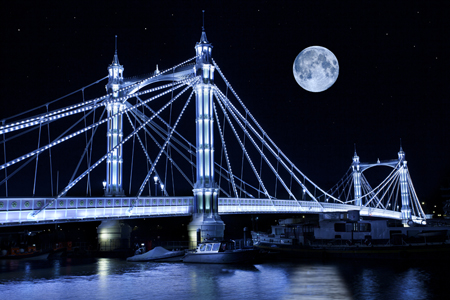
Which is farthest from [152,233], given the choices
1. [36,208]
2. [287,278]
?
Result: [287,278]

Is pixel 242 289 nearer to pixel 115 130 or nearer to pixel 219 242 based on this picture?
pixel 219 242

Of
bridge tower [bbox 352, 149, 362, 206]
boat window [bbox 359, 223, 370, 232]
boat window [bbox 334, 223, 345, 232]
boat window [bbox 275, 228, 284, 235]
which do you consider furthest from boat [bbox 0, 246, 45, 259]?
bridge tower [bbox 352, 149, 362, 206]

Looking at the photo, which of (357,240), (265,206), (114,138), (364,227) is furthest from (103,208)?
(265,206)

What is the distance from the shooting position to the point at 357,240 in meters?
42.8

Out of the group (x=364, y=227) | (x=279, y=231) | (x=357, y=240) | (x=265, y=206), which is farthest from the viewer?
(x=265, y=206)

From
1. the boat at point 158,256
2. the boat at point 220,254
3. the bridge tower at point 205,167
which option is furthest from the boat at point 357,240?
the boat at point 158,256

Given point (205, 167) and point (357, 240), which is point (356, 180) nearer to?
point (205, 167)

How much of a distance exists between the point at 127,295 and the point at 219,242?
47.6 ft

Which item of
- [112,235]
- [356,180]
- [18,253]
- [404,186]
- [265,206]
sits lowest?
[18,253]

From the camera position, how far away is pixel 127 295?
23.5m

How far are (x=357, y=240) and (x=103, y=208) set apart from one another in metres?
21.9

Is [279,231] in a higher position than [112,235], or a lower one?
higher

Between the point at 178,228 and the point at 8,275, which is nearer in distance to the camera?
the point at 8,275

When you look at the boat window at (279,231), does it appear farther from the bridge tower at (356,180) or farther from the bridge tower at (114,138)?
the bridge tower at (356,180)
